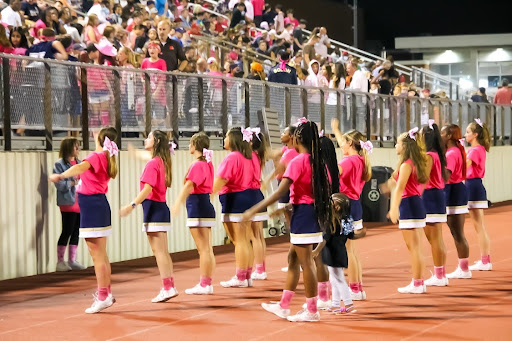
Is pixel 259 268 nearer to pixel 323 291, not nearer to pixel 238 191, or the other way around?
pixel 238 191

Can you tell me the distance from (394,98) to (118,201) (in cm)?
1188

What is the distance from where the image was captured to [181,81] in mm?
18812

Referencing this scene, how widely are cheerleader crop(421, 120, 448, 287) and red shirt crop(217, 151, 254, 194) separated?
2.19 metres

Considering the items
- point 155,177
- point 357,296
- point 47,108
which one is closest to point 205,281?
point 155,177

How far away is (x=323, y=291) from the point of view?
11.4 meters

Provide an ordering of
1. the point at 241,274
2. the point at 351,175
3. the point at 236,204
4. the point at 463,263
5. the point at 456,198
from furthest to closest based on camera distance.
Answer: the point at 456,198 → the point at 463,263 → the point at 236,204 → the point at 241,274 → the point at 351,175

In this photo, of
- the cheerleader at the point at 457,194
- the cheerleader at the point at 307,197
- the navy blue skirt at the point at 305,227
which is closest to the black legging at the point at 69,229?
the cheerleader at the point at 457,194

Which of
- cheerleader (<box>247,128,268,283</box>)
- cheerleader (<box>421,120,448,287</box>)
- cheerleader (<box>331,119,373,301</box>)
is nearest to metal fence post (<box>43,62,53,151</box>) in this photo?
cheerleader (<box>247,128,268,283</box>)

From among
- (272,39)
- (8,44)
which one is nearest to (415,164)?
(8,44)

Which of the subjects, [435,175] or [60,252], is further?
[60,252]

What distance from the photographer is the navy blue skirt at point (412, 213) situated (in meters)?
12.9

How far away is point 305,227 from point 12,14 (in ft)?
32.6

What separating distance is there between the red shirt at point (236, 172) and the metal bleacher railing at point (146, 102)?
329cm

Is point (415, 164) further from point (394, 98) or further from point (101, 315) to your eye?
point (394, 98)
